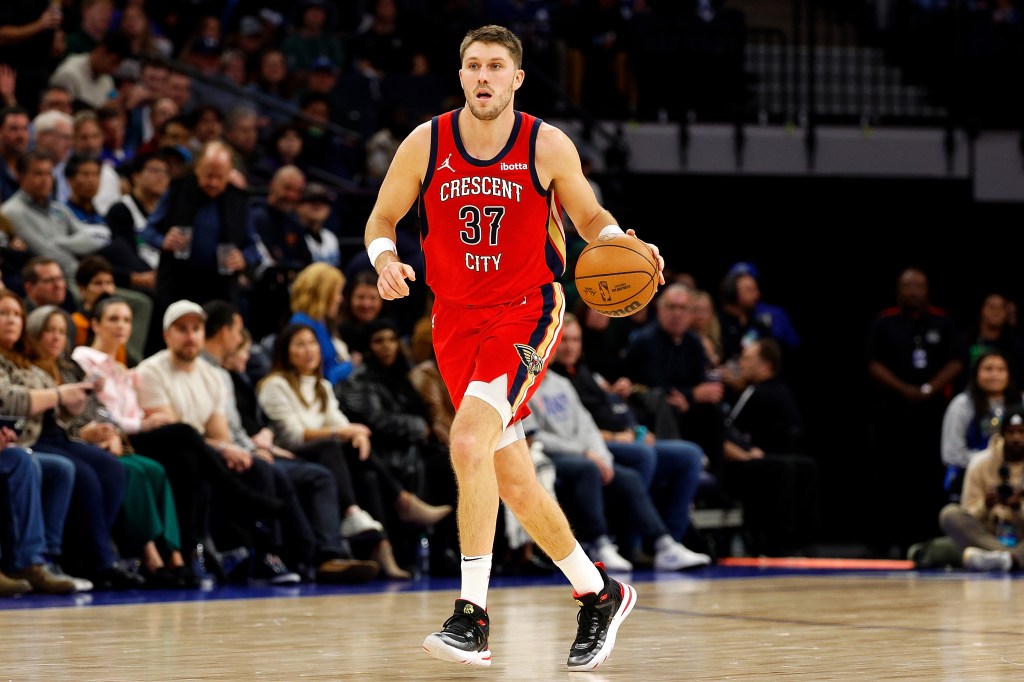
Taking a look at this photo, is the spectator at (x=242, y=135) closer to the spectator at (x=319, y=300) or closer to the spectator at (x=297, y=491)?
the spectator at (x=319, y=300)

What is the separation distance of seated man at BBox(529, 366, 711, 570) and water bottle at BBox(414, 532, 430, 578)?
3.00 ft

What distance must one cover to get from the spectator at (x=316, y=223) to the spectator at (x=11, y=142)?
1.81 meters

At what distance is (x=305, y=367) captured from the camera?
29.2 ft

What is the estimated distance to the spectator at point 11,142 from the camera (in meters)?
9.60

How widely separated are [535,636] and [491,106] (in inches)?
A: 77.6

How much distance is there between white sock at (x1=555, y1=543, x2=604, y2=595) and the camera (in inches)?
194

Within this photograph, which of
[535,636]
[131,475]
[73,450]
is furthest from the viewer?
[131,475]

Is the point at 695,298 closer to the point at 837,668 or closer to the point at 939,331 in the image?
the point at 939,331

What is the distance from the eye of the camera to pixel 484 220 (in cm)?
494

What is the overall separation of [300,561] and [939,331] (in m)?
5.97

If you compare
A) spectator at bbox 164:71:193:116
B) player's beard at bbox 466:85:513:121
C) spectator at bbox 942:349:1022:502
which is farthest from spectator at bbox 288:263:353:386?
player's beard at bbox 466:85:513:121

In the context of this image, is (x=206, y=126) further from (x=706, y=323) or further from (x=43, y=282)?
(x=706, y=323)

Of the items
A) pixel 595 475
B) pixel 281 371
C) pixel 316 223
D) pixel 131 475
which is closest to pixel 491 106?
pixel 131 475

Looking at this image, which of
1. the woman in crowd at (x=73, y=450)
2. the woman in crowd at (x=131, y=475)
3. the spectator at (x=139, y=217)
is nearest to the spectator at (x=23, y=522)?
the woman in crowd at (x=73, y=450)
